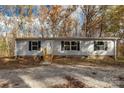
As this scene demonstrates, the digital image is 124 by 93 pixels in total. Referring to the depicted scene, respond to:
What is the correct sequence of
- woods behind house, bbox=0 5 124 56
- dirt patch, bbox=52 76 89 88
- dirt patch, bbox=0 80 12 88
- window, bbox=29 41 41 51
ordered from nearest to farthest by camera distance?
dirt patch, bbox=52 76 89 88 < dirt patch, bbox=0 80 12 88 < window, bbox=29 41 41 51 < woods behind house, bbox=0 5 124 56

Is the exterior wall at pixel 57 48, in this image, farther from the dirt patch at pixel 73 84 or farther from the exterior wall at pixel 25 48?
the dirt patch at pixel 73 84

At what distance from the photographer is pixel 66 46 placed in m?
21.2

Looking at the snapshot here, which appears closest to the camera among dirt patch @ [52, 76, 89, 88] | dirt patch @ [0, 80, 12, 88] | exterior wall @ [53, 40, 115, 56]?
dirt patch @ [52, 76, 89, 88]

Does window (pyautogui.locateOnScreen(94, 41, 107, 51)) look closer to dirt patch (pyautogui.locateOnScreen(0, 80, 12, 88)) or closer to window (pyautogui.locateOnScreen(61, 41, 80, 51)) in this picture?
window (pyautogui.locateOnScreen(61, 41, 80, 51))

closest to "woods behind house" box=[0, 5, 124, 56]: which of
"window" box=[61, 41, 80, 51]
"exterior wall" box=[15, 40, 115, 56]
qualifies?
"exterior wall" box=[15, 40, 115, 56]

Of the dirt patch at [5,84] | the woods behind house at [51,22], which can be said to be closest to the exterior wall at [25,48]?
Answer: the dirt patch at [5,84]

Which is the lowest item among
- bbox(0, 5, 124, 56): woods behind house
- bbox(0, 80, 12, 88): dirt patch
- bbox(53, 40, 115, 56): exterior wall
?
bbox(0, 80, 12, 88): dirt patch

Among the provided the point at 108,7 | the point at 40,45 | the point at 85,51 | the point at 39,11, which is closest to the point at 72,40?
the point at 85,51

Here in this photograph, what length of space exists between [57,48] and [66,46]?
2.93 ft

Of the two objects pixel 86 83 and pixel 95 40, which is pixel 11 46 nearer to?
pixel 95 40

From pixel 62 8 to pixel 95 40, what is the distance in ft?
40.7

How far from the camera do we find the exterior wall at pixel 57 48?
21.0m

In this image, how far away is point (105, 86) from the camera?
898 cm

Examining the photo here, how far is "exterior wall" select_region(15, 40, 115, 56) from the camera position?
69.1ft
